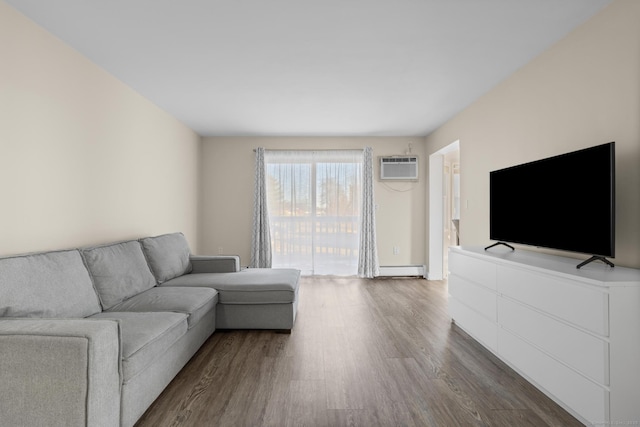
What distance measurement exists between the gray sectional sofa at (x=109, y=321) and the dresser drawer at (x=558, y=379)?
1820 mm

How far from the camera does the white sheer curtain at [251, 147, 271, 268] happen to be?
539 cm

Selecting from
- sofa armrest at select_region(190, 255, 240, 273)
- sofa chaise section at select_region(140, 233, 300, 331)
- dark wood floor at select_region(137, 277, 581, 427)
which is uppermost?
sofa armrest at select_region(190, 255, 240, 273)

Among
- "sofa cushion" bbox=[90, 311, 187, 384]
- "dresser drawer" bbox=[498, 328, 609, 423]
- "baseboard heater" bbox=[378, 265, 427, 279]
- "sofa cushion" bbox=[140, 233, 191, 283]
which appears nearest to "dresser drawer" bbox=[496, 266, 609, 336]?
"dresser drawer" bbox=[498, 328, 609, 423]

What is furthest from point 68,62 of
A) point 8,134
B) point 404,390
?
point 404,390

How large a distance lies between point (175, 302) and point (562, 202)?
113 inches

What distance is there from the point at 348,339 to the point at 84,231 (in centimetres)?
246

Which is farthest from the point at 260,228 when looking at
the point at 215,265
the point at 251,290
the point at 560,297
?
the point at 560,297

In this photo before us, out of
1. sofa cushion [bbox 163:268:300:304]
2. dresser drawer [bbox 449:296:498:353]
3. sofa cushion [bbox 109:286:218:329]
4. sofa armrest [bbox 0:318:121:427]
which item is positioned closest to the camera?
sofa armrest [bbox 0:318:121:427]

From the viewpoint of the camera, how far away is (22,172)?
7.09 feet

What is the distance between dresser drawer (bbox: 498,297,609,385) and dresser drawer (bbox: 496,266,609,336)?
0.17ft

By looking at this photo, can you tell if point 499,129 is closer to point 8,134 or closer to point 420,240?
point 420,240

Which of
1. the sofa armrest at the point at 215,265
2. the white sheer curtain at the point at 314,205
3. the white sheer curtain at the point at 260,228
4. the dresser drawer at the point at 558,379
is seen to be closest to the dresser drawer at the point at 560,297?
the dresser drawer at the point at 558,379

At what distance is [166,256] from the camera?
3.37 m

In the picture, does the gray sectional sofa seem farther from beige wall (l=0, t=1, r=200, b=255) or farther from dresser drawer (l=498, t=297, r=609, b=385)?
dresser drawer (l=498, t=297, r=609, b=385)
